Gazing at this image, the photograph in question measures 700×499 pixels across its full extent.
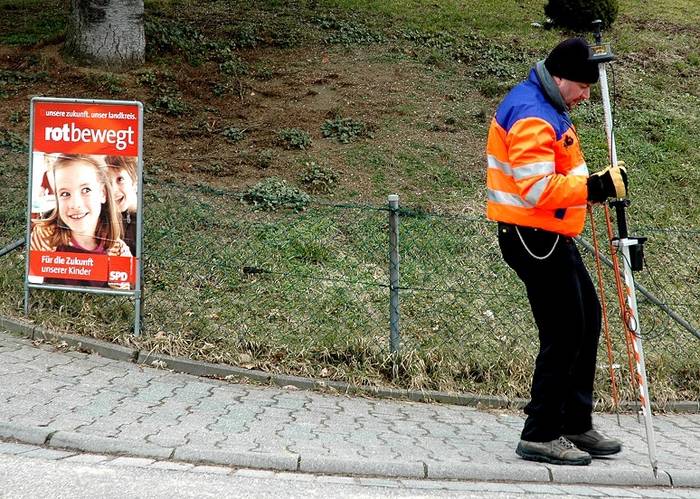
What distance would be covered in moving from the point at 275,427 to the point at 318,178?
497 cm

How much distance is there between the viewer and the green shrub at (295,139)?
1105 centimetres

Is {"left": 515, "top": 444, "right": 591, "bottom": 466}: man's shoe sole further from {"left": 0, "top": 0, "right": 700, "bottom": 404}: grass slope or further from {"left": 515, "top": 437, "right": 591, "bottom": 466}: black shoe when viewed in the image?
{"left": 0, "top": 0, "right": 700, "bottom": 404}: grass slope

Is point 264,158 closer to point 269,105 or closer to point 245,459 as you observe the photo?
point 269,105

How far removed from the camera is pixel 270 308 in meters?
7.48

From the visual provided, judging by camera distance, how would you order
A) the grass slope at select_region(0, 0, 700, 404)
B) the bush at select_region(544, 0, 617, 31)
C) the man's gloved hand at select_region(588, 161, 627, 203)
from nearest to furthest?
the man's gloved hand at select_region(588, 161, 627, 203), the grass slope at select_region(0, 0, 700, 404), the bush at select_region(544, 0, 617, 31)

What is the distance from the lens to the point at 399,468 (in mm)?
5160

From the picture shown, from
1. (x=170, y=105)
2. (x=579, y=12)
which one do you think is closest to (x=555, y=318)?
(x=170, y=105)

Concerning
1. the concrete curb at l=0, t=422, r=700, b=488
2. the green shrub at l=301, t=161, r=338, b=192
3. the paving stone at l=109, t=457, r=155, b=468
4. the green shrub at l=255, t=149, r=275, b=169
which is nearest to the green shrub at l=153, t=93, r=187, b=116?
the green shrub at l=255, t=149, r=275, b=169

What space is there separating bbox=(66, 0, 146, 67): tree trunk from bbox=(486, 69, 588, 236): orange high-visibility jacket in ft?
27.1

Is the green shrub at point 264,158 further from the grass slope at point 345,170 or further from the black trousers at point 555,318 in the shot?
the black trousers at point 555,318

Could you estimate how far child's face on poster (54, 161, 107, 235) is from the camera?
23.2ft

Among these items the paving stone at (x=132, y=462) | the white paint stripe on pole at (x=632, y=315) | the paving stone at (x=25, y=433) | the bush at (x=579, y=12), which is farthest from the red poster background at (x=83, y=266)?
the bush at (x=579, y=12)

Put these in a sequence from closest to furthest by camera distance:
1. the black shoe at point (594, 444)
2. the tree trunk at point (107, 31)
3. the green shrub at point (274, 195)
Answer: the black shoe at point (594, 444)
the green shrub at point (274, 195)
the tree trunk at point (107, 31)

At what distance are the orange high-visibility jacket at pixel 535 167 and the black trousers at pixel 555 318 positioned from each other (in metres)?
0.10
